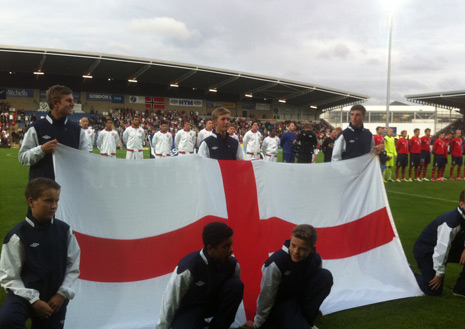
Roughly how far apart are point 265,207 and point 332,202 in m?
0.80

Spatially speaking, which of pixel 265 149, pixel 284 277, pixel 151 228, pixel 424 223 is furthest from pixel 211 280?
pixel 265 149

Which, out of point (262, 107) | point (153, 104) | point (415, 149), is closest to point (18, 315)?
point (415, 149)

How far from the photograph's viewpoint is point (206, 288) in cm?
270

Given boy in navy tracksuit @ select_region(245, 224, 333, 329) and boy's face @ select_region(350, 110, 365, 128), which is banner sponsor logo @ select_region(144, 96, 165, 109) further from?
boy in navy tracksuit @ select_region(245, 224, 333, 329)

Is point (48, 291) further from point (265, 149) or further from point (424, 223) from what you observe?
point (265, 149)

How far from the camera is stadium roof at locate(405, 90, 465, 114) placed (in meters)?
38.0

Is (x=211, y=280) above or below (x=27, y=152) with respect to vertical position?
below

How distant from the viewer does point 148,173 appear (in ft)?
Result: 11.3

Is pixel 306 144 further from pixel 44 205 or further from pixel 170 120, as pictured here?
pixel 170 120

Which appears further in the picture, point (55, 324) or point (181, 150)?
point (181, 150)

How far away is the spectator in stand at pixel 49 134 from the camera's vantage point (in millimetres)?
3202

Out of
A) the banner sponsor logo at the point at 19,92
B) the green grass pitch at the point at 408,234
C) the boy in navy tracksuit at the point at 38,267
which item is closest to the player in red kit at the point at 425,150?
the green grass pitch at the point at 408,234

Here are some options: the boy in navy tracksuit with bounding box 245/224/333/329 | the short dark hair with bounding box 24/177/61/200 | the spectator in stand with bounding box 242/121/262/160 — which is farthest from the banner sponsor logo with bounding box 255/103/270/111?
the short dark hair with bounding box 24/177/61/200

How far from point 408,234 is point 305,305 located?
383 centimetres
